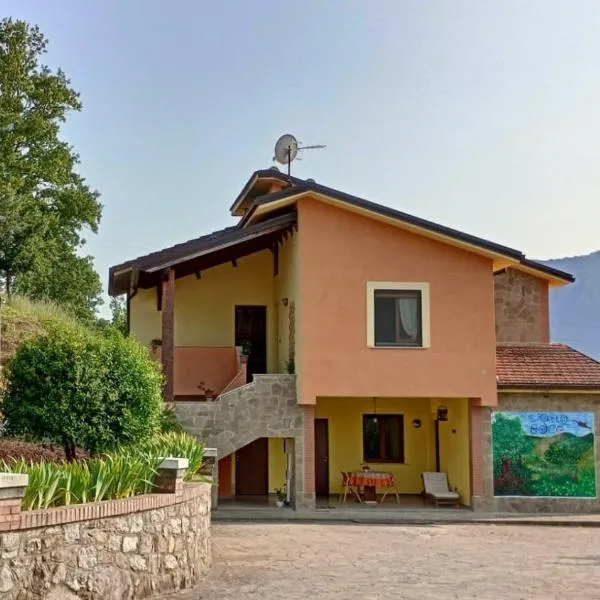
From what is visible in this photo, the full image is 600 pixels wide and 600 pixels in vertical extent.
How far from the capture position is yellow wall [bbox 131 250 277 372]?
22594 mm

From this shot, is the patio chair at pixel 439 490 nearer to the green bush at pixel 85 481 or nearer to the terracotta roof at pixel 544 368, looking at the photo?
the terracotta roof at pixel 544 368

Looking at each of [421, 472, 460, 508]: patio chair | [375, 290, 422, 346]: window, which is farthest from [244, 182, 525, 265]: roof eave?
[421, 472, 460, 508]: patio chair

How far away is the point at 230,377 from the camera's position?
2152 cm

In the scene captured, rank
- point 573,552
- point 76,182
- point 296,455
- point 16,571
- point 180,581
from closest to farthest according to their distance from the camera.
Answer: point 16,571, point 180,581, point 573,552, point 296,455, point 76,182

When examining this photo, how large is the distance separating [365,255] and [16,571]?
43.2 feet

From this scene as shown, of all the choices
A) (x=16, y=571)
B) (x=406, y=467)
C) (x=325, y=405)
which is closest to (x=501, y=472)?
(x=406, y=467)

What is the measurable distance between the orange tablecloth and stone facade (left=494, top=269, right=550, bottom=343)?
5568mm

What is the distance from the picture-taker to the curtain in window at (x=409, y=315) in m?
19.5

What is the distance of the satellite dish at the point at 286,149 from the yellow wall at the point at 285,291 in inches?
138

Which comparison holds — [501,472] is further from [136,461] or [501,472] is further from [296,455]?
[136,461]

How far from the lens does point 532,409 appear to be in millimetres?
19641

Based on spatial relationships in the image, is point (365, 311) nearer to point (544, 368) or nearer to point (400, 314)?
point (400, 314)

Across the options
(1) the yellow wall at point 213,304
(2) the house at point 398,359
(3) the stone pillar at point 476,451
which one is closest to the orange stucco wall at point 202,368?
(2) the house at point 398,359

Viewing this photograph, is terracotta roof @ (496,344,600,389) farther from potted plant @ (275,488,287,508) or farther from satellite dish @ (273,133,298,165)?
satellite dish @ (273,133,298,165)
